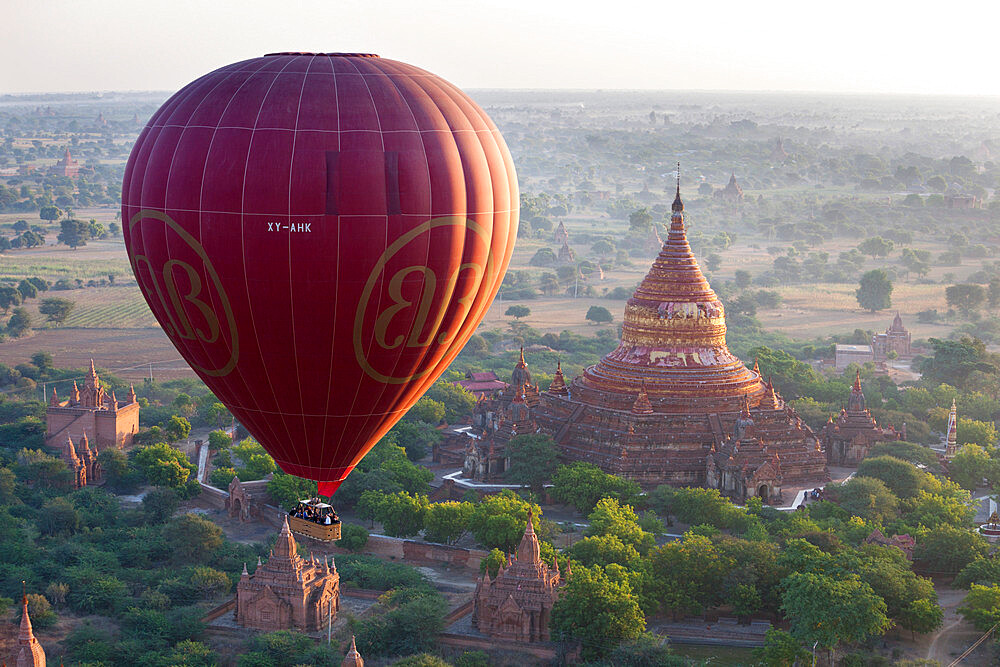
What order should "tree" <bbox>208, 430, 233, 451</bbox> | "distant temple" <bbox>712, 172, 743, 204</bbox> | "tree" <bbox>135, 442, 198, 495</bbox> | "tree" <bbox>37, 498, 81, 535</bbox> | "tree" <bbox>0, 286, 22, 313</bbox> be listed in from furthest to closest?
"distant temple" <bbox>712, 172, 743, 204</bbox>
"tree" <bbox>0, 286, 22, 313</bbox>
"tree" <bbox>208, 430, 233, 451</bbox>
"tree" <bbox>135, 442, 198, 495</bbox>
"tree" <bbox>37, 498, 81, 535</bbox>

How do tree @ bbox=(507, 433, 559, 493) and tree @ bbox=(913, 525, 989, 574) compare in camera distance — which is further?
tree @ bbox=(507, 433, 559, 493)

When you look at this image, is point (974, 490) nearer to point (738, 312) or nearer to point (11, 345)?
point (738, 312)

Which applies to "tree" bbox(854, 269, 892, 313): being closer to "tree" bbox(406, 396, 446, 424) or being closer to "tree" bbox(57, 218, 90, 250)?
"tree" bbox(406, 396, 446, 424)

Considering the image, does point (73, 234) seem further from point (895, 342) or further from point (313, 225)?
point (313, 225)

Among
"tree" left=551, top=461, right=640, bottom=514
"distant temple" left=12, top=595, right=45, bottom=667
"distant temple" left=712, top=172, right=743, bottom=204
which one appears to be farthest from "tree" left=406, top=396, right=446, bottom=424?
"distant temple" left=712, top=172, right=743, bottom=204

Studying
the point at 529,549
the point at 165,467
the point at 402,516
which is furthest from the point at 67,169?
the point at 529,549

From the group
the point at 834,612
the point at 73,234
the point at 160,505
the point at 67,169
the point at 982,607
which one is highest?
the point at 834,612

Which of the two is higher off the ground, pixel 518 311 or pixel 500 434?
pixel 500 434
